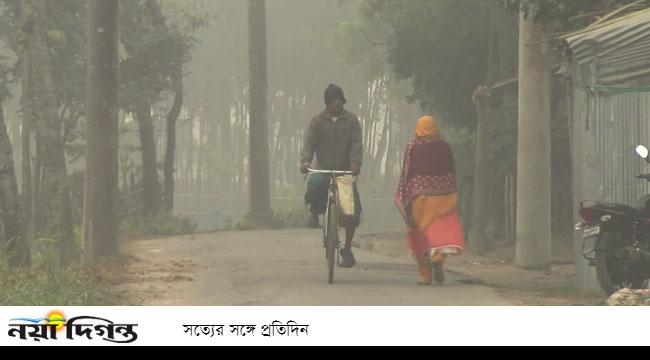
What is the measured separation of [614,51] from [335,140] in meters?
3.03

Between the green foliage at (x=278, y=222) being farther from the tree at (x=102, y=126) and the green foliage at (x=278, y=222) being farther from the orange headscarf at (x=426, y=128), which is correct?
the orange headscarf at (x=426, y=128)

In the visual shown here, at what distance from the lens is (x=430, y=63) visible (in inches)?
→ 1040

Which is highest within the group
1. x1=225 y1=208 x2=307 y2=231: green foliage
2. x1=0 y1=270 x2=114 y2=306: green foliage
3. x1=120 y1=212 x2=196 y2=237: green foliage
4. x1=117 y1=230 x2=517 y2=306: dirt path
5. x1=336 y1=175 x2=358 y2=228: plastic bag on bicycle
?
x1=336 y1=175 x2=358 y2=228: plastic bag on bicycle

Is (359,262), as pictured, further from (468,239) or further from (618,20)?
(468,239)

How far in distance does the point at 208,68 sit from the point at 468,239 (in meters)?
43.9

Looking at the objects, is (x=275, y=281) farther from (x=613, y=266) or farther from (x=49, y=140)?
(x=49, y=140)

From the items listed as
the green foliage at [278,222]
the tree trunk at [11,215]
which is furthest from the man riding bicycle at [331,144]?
the green foliage at [278,222]

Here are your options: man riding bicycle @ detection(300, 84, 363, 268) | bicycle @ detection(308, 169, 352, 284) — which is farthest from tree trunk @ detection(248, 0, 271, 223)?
bicycle @ detection(308, 169, 352, 284)

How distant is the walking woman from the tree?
570 cm

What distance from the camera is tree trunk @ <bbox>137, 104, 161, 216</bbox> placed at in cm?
3203

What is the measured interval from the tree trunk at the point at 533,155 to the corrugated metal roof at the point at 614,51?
453 centimetres

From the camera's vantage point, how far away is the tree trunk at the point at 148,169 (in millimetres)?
32031

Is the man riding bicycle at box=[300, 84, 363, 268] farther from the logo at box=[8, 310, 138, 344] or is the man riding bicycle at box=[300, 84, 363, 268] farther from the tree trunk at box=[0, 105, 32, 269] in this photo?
the logo at box=[8, 310, 138, 344]
